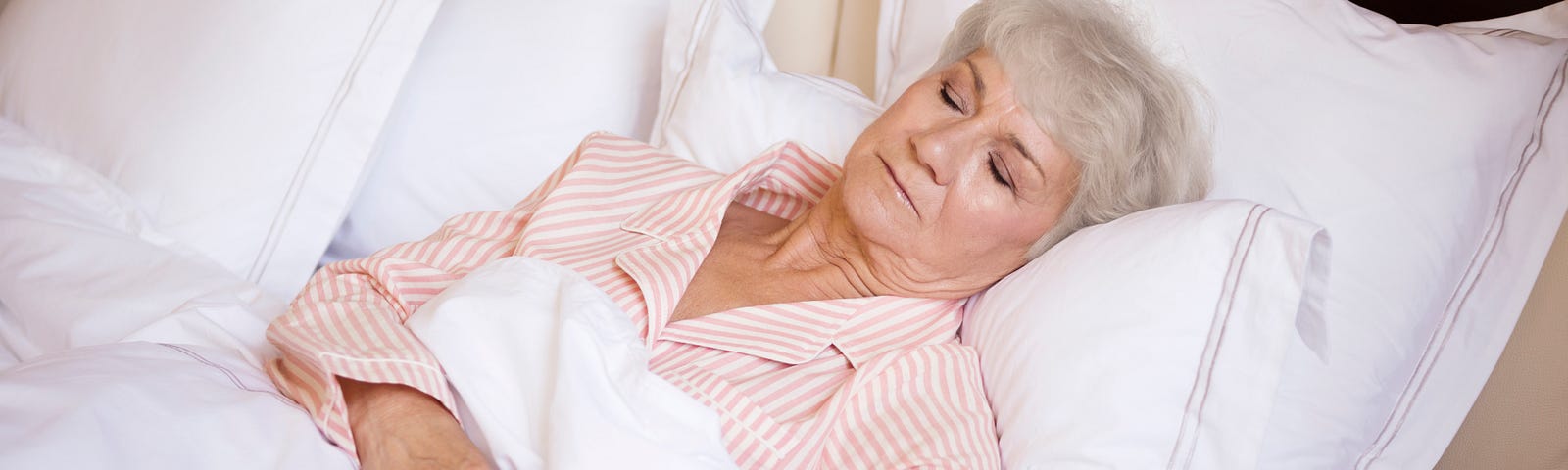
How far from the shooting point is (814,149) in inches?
62.2

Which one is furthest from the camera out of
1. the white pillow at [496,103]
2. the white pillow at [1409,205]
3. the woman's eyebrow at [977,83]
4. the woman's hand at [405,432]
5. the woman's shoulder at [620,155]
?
the white pillow at [496,103]

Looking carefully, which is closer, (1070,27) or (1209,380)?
(1209,380)

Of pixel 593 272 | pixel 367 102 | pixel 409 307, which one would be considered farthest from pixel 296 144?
pixel 593 272

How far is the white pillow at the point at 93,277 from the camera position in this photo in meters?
1.30

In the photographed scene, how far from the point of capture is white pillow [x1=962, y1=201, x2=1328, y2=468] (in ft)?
3.48

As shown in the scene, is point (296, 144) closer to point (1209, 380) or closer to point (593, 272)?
point (593, 272)

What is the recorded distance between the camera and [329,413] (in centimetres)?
111

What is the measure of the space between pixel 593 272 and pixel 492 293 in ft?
0.77

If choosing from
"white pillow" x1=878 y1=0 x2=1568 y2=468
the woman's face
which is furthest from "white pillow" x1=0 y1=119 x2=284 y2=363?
"white pillow" x1=878 y1=0 x2=1568 y2=468

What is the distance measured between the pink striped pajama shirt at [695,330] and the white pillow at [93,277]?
0.38ft

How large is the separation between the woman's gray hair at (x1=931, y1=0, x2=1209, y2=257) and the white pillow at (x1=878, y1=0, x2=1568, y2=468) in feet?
0.25

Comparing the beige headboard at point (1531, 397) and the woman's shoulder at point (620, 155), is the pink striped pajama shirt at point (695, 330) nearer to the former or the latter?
the woman's shoulder at point (620, 155)

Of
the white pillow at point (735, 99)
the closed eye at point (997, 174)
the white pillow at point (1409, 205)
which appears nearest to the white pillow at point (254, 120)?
the white pillow at point (735, 99)

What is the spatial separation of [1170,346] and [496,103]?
103 centimetres
